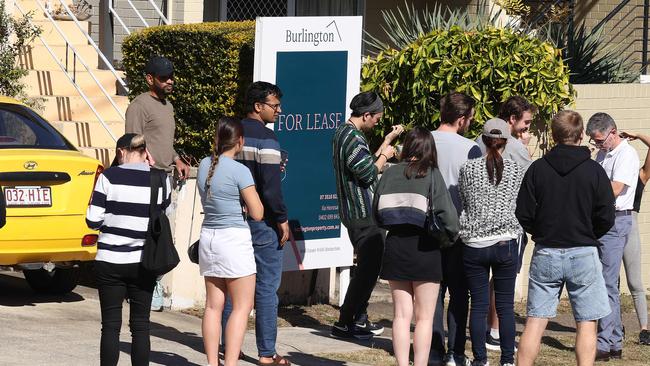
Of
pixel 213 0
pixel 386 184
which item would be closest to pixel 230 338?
pixel 386 184

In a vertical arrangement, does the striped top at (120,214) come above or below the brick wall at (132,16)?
below

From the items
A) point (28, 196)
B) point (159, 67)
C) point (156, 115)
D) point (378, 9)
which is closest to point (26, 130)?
point (28, 196)

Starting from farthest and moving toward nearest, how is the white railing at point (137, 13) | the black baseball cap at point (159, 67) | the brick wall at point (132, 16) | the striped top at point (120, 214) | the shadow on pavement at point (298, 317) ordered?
the brick wall at point (132, 16)
the white railing at point (137, 13)
the shadow on pavement at point (298, 317)
the black baseball cap at point (159, 67)
the striped top at point (120, 214)

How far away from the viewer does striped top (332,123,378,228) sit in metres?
9.62

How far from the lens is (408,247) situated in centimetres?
839

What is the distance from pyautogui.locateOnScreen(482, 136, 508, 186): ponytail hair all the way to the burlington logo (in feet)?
7.70

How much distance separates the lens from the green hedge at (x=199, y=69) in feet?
39.5

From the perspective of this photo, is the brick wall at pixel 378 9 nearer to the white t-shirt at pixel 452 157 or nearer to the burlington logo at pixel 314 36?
the burlington logo at pixel 314 36

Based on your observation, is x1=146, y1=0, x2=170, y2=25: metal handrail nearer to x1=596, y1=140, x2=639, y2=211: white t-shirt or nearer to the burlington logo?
the burlington logo

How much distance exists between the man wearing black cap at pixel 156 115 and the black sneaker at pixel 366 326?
198cm

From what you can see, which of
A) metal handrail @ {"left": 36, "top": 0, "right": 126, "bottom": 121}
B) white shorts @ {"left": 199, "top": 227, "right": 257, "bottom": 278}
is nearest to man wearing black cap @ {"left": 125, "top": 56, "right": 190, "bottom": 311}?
white shorts @ {"left": 199, "top": 227, "right": 257, "bottom": 278}

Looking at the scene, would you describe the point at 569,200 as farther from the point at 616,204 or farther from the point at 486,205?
the point at 616,204

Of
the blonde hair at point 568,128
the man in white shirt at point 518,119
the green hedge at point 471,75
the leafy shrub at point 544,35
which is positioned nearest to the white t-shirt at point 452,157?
→ the man in white shirt at point 518,119

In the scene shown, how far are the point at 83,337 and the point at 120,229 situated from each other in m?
2.08
